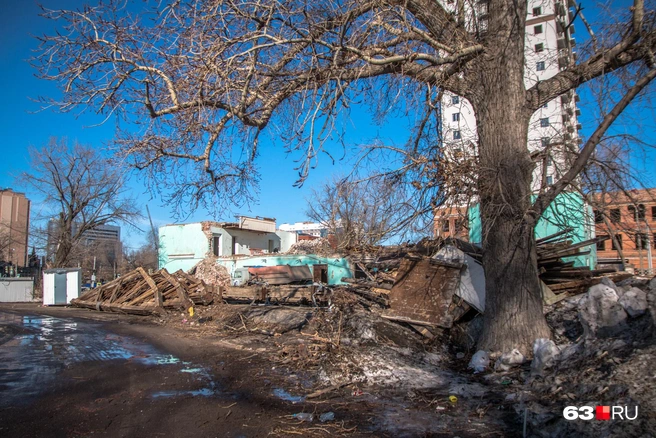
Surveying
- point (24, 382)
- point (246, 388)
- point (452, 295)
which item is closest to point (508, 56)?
point (452, 295)

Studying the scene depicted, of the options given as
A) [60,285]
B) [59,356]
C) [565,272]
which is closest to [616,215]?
[565,272]

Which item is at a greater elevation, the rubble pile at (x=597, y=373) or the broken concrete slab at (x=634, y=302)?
the broken concrete slab at (x=634, y=302)

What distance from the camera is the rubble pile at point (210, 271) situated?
30.1m

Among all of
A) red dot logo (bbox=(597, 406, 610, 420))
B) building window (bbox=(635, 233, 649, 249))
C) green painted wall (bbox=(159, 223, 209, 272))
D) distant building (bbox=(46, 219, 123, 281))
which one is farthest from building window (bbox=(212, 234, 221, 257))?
red dot logo (bbox=(597, 406, 610, 420))

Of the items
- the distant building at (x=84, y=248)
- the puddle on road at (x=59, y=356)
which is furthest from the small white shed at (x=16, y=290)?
the puddle on road at (x=59, y=356)

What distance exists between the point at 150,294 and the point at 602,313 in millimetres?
14601

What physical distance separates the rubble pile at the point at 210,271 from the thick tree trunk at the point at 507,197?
24784mm

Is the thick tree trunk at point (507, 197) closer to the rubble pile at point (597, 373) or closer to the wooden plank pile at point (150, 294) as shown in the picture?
the rubble pile at point (597, 373)

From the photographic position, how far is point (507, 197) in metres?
6.40

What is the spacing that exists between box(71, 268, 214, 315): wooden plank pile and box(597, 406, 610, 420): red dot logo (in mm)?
12672

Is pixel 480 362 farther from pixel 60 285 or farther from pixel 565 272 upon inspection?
pixel 60 285

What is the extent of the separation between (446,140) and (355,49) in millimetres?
2596

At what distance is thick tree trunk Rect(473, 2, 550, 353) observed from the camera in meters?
6.41

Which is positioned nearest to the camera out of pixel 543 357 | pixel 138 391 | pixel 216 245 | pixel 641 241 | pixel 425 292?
pixel 543 357
